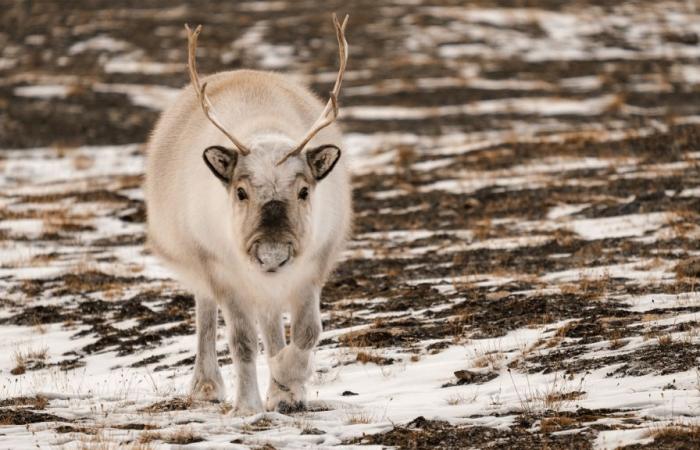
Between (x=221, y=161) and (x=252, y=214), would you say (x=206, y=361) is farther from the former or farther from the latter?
(x=252, y=214)

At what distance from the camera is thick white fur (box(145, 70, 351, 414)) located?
7227 mm

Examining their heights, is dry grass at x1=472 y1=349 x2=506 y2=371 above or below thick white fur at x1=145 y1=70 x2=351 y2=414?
below

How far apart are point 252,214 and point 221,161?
1.71ft

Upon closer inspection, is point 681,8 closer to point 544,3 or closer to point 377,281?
point 544,3

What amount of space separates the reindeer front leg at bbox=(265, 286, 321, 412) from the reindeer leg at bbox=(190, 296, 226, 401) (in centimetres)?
98

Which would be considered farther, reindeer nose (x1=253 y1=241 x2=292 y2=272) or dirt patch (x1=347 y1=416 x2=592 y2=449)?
reindeer nose (x1=253 y1=241 x2=292 y2=272)

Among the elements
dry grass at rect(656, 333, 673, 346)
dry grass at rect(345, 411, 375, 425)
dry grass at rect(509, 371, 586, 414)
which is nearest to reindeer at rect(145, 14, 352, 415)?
dry grass at rect(345, 411, 375, 425)

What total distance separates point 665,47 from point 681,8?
8.24 m

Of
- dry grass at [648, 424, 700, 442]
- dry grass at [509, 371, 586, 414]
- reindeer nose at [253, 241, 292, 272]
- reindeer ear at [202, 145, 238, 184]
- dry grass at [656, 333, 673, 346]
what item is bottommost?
dry grass at [656, 333, 673, 346]

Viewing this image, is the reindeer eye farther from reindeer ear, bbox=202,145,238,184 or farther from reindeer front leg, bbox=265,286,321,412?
reindeer front leg, bbox=265,286,321,412

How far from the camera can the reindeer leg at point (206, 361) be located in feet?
28.6

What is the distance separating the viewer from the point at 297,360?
7805 mm

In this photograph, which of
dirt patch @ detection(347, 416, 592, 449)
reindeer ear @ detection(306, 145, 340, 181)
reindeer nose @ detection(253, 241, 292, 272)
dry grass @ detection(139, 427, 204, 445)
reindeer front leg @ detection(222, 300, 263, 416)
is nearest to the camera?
dirt patch @ detection(347, 416, 592, 449)

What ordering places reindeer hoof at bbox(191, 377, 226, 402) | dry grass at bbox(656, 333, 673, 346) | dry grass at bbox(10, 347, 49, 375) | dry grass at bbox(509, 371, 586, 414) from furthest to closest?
1. dry grass at bbox(10, 347, 49, 375)
2. reindeer hoof at bbox(191, 377, 226, 402)
3. dry grass at bbox(656, 333, 673, 346)
4. dry grass at bbox(509, 371, 586, 414)
